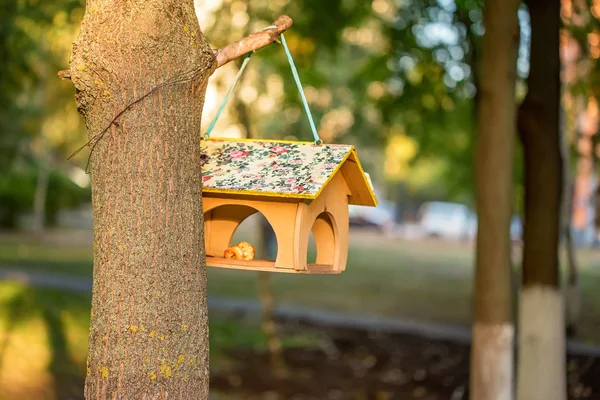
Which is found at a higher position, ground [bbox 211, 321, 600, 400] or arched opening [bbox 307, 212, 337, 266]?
arched opening [bbox 307, 212, 337, 266]

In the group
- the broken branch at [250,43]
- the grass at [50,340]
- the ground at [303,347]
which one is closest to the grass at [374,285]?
the ground at [303,347]

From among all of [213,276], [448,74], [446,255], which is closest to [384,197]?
[446,255]

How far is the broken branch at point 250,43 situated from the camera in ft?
10.9

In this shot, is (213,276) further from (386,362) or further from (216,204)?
(216,204)

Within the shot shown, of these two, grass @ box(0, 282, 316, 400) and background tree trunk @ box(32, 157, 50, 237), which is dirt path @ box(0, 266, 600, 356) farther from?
background tree trunk @ box(32, 157, 50, 237)

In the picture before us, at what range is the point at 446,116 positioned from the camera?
46.2 feet

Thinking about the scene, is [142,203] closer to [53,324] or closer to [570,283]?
[53,324]

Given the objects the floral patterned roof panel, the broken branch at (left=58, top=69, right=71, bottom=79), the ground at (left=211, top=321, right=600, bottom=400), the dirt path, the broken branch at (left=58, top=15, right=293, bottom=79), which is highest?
the broken branch at (left=58, top=15, right=293, bottom=79)

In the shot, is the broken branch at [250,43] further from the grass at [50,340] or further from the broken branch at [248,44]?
the grass at [50,340]

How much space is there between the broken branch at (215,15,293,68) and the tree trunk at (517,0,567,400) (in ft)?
15.6

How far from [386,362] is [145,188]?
9.33m

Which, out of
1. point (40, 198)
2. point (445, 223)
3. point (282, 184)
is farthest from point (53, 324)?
point (445, 223)

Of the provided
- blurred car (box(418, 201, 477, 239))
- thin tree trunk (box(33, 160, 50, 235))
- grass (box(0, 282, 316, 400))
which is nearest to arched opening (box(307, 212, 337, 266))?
grass (box(0, 282, 316, 400))

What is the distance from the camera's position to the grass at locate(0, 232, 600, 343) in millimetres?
16594
